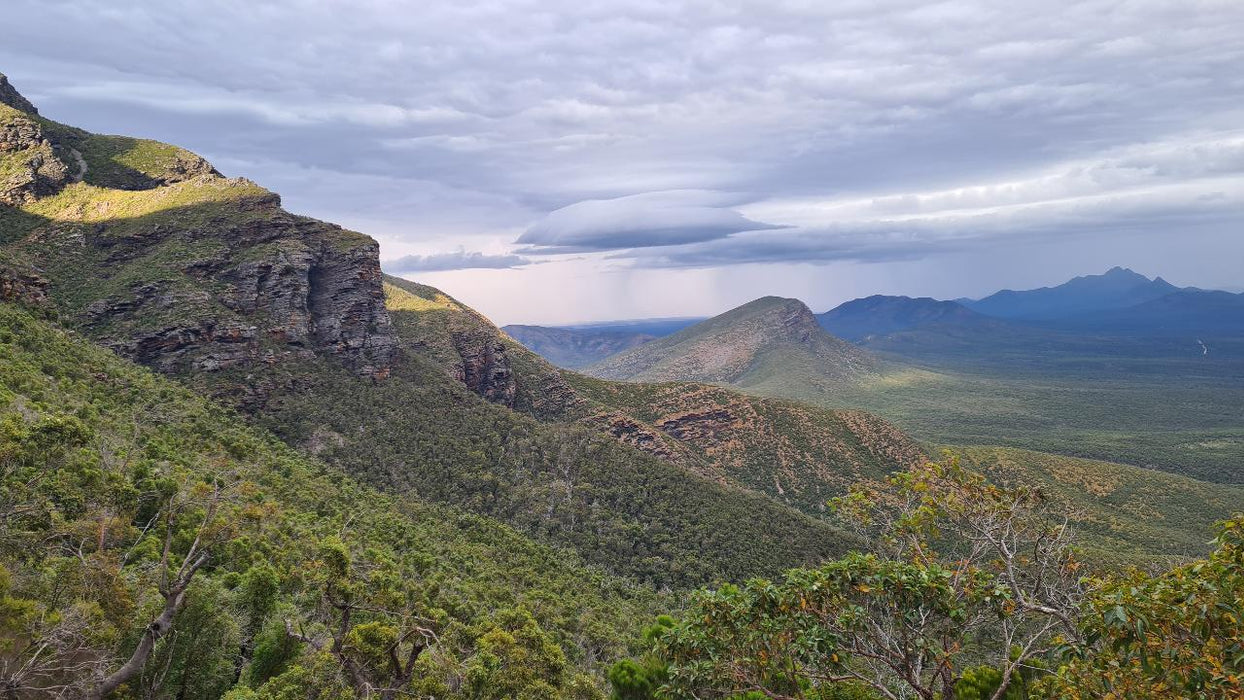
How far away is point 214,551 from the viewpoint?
27391 millimetres

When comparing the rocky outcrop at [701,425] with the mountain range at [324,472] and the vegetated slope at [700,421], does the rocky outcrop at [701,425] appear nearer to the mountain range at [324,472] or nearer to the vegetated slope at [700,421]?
the vegetated slope at [700,421]

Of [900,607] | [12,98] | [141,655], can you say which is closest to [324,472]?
[141,655]

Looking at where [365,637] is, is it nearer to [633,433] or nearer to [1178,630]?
[1178,630]

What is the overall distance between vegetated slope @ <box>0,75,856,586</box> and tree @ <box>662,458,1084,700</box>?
60.7 metres

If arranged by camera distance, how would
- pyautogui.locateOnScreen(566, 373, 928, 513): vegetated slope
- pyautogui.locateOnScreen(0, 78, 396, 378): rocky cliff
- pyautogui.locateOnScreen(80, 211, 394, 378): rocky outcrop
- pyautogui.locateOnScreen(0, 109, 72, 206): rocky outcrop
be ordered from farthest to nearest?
pyautogui.locateOnScreen(566, 373, 928, 513): vegetated slope < pyautogui.locateOnScreen(0, 109, 72, 206): rocky outcrop < pyautogui.locateOnScreen(0, 78, 396, 378): rocky cliff < pyautogui.locateOnScreen(80, 211, 394, 378): rocky outcrop

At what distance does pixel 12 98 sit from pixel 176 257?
2643 inches

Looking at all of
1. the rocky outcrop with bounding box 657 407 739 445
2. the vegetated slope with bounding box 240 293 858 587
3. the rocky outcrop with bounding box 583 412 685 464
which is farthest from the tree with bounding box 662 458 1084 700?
the rocky outcrop with bounding box 657 407 739 445

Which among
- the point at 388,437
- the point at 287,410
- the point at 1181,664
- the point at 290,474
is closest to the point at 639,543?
the point at 388,437

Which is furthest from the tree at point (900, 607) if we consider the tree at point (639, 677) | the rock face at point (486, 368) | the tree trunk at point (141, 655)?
the rock face at point (486, 368)

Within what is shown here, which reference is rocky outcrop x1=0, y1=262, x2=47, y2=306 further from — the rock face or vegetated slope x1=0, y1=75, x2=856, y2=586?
the rock face

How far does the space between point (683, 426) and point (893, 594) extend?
121 meters

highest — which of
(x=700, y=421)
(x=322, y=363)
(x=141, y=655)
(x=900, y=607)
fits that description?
(x=900, y=607)

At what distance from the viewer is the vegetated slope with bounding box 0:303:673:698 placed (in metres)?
18.9

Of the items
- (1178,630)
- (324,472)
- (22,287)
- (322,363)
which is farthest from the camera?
(322,363)
